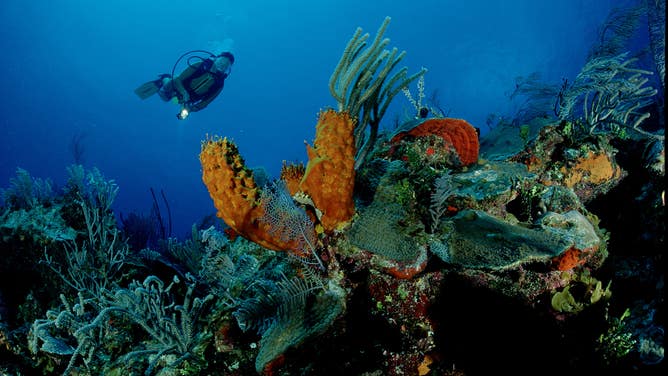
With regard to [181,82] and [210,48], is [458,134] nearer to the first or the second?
[181,82]

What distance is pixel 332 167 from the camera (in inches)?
109

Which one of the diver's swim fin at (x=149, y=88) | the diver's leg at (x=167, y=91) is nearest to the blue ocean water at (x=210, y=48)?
the diver's swim fin at (x=149, y=88)

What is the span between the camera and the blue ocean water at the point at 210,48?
2051 inches

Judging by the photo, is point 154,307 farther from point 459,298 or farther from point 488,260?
point 488,260

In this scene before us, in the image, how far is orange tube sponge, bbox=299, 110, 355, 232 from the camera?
274 centimetres

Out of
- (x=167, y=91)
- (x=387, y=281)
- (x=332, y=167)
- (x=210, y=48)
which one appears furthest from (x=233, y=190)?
(x=210, y=48)

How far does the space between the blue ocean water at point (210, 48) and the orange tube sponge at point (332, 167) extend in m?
38.8

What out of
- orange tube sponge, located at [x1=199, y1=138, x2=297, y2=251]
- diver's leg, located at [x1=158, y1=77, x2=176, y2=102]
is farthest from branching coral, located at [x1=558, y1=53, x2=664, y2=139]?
diver's leg, located at [x1=158, y1=77, x2=176, y2=102]

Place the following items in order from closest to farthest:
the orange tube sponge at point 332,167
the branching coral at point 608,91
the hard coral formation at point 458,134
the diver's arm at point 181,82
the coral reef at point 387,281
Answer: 1. the coral reef at point 387,281
2. the orange tube sponge at point 332,167
3. the hard coral formation at point 458,134
4. the branching coral at point 608,91
5. the diver's arm at point 181,82

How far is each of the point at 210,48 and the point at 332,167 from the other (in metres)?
61.6

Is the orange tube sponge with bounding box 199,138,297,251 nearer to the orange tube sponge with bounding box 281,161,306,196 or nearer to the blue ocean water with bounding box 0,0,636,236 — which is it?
the orange tube sponge with bounding box 281,161,306,196

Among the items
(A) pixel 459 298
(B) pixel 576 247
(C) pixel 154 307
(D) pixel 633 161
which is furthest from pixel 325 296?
(D) pixel 633 161

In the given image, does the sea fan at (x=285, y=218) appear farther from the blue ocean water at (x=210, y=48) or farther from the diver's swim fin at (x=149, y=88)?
the blue ocean water at (x=210, y=48)

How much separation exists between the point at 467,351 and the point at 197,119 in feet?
309
